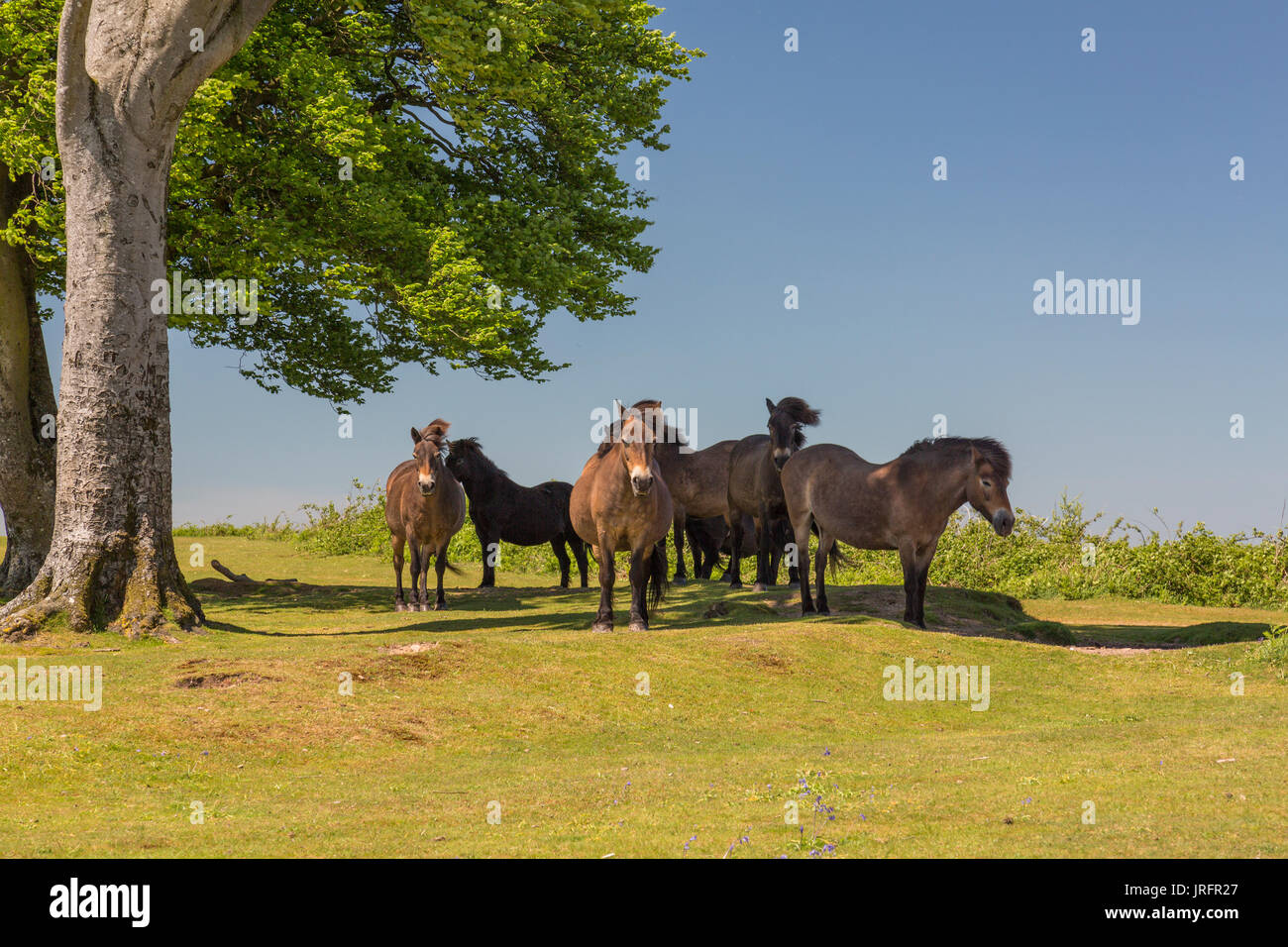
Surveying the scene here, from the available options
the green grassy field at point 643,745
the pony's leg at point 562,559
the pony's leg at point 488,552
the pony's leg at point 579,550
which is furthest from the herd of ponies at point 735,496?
the pony's leg at point 579,550

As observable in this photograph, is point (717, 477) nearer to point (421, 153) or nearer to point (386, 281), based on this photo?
point (386, 281)

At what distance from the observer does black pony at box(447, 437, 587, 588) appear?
27.5 metres

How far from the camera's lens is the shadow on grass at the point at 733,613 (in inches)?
761

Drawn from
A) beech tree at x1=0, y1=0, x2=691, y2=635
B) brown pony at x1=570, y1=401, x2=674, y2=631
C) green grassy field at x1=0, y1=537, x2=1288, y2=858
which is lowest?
green grassy field at x1=0, y1=537, x2=1288, y2=858

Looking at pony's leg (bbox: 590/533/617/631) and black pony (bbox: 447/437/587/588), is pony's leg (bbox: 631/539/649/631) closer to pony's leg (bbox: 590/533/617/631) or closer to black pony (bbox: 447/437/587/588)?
pony's leg (bbox: 590/533/617/631)

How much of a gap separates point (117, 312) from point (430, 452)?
608 cm

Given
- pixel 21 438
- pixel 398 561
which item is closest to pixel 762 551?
pixel 398 561

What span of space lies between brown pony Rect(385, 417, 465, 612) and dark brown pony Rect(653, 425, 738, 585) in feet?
17.4

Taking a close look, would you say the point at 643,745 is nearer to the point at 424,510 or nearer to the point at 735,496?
the point at 424,510

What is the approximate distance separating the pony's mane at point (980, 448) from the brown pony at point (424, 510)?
29.7ft

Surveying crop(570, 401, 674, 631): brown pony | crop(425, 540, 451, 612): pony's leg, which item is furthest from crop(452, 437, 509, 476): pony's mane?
crop(570, 401, 674, 631): brown pony

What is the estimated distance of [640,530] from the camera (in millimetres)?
17219
